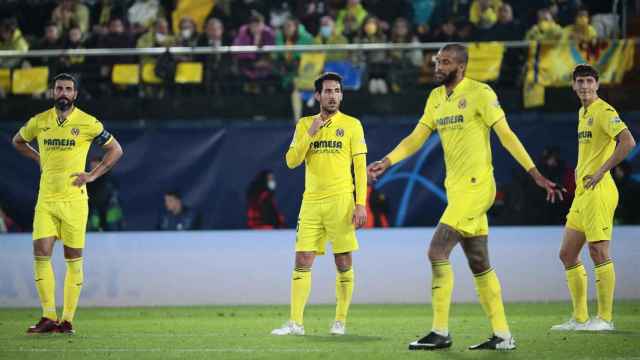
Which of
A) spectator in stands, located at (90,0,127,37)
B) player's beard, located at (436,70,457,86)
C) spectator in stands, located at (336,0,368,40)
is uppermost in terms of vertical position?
spectator in stands, located at (90,0,127,37)

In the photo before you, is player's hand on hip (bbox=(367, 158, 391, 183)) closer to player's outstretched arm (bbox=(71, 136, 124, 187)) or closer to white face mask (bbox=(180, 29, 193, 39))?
player's outstretched arm (bbox=(71, 136, 124, 187))

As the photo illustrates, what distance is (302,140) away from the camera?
970cm

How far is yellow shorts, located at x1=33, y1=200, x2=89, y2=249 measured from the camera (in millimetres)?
10562

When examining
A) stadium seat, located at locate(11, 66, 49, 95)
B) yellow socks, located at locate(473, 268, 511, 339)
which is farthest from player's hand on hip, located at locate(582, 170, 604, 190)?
stadium seat, located at locate(11, 66, 49, 95)

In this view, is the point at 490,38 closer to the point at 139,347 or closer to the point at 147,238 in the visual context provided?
the point at 147,238

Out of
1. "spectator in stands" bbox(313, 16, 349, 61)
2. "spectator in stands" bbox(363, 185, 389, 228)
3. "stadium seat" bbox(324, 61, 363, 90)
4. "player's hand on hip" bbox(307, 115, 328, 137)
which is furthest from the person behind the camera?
"spectator in stands" bbox(313, 16, 349, 61)

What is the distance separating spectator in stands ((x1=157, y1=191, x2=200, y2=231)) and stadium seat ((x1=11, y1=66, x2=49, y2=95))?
111 inches

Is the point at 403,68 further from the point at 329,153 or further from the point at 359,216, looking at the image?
the point at 359,216

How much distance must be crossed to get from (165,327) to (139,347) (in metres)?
2.09

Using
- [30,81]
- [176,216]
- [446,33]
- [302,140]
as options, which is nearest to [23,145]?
[302,140]

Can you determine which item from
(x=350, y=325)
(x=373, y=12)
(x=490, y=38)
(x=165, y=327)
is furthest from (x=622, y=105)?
(x=165, y=327)

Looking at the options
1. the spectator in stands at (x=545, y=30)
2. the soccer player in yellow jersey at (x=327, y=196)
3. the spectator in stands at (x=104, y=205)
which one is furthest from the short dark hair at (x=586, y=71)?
the spectator in stands at (x=104, y=205)

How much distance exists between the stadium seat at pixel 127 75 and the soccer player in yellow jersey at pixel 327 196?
24.3 ft

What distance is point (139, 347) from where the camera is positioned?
9094mm
